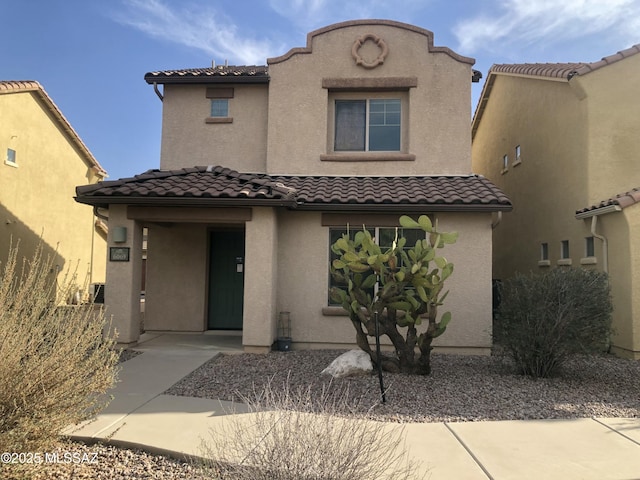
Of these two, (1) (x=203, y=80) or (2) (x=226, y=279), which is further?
(2) (x=226, y=279)

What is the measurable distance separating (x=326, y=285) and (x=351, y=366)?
2.79m

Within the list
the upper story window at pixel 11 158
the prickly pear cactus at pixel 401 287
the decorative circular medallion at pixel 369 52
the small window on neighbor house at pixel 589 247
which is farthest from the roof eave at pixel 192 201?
the upper story window at pixel 11 158

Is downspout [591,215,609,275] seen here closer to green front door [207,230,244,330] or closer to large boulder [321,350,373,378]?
large boulder [321,350,373,378]

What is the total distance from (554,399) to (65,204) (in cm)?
1726

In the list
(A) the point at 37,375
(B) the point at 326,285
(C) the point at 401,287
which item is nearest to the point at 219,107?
(B) the point at 326,285

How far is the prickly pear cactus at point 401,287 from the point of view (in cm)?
684

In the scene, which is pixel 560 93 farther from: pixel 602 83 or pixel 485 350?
pixel 485 350

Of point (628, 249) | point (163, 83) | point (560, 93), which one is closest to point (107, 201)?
point (163, 83)

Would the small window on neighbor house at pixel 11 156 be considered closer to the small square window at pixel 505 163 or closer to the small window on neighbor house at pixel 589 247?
the small square window at pixel 505 163

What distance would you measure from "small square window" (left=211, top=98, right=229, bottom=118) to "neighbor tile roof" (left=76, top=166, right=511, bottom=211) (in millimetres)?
2179

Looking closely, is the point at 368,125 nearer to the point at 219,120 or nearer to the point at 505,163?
the point at 219,120

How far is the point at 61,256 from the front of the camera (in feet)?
55.9

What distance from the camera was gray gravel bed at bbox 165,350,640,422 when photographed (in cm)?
584

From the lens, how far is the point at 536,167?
13.2 m
